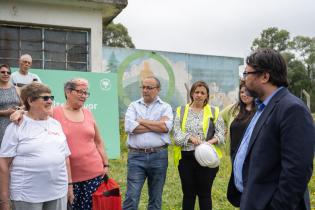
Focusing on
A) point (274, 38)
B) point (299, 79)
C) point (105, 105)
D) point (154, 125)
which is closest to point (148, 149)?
point (154, 125)

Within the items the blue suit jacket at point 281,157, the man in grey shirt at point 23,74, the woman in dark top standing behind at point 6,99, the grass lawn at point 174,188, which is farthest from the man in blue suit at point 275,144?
the man in grey shirt at point 23,74

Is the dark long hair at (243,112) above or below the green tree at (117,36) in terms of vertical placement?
below

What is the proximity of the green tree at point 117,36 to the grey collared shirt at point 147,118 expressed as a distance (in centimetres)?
3157

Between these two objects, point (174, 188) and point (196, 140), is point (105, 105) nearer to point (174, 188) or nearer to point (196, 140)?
point (174, 188)

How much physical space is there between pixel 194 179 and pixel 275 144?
2.53 m

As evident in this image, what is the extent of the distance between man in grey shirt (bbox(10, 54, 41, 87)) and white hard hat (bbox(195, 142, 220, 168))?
2.80 meters

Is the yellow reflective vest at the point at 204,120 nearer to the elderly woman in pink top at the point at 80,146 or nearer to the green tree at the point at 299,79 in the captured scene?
the elderly woman in pink top at the point at 80,146

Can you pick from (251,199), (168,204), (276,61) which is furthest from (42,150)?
(168,204)

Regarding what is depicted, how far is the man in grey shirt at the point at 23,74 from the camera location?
237 inches

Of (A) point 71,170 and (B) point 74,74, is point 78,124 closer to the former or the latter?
(A) point 71,170

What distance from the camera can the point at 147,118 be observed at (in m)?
4.77

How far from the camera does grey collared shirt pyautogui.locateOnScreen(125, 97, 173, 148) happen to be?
15.3 feet

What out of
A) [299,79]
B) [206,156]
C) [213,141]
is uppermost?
[299,79]

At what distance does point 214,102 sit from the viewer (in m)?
21.6
